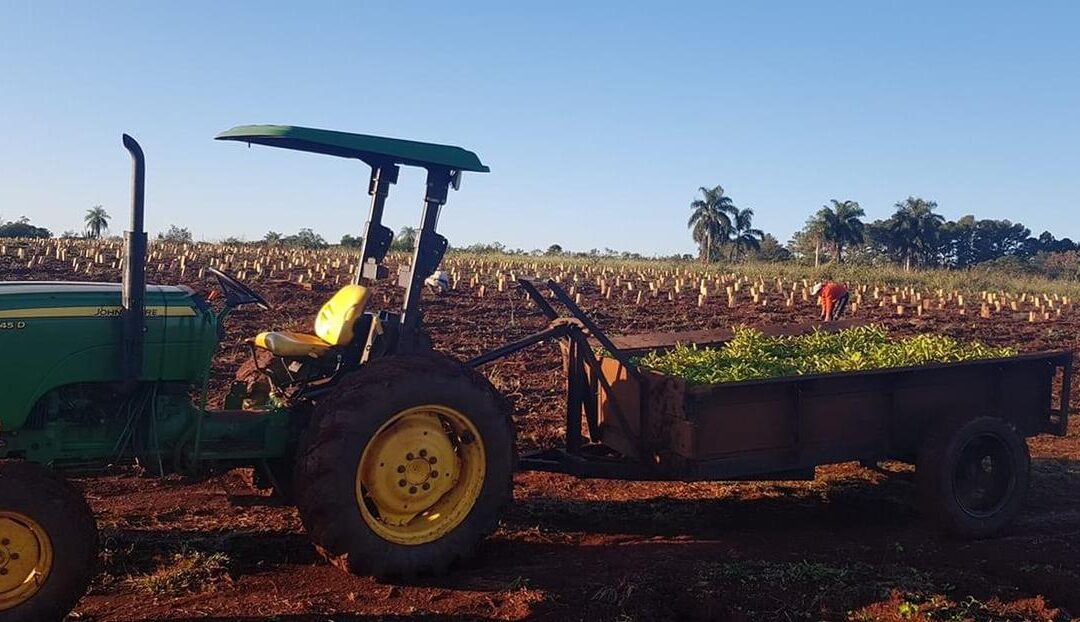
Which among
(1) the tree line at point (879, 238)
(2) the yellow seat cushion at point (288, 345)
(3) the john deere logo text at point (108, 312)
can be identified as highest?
(1) the tree line at point (879, 238)

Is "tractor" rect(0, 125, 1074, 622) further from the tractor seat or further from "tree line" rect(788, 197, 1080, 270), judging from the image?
"tree line" rect(788, 197, 1080, 270)

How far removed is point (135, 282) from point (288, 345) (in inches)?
38.0

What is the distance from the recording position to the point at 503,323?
1670cm

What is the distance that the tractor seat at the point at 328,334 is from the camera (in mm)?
5035

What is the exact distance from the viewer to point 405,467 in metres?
4.77

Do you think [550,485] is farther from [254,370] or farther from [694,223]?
[694,223]

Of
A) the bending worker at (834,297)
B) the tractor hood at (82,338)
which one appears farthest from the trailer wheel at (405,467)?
the bending worker at (834,297)

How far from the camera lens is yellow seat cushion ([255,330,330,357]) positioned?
501 cm

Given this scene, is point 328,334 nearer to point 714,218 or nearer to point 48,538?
point 48,538

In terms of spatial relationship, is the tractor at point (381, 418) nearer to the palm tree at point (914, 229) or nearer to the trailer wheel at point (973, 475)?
the trailer wheel at point (973, 475)

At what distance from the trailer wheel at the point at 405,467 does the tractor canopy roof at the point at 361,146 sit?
3.81 ft

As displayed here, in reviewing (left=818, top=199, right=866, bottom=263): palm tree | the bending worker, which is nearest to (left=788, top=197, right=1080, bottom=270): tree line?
(left=818, top=199, right=866, bottom=263): palm tree

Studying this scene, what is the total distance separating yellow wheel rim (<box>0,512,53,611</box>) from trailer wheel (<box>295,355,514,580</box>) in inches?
45.7

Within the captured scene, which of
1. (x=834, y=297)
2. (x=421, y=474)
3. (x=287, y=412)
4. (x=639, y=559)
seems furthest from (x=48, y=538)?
(x=834, y=297)
